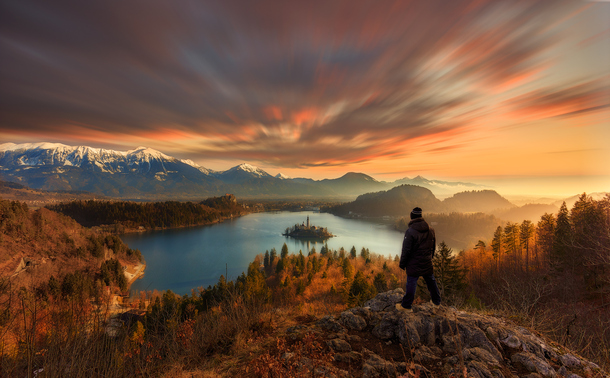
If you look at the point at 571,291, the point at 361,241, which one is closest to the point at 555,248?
the point at 571,291

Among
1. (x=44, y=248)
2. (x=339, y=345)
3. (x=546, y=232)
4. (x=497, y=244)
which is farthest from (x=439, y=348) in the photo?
(x=44, y=248)

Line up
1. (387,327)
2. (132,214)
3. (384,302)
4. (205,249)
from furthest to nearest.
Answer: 1. (132,214)
2. (205,249)
3. (384,302)
4. (387,327)

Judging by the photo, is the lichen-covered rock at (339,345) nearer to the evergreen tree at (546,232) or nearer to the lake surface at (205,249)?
the evergreen tree at (546,232)

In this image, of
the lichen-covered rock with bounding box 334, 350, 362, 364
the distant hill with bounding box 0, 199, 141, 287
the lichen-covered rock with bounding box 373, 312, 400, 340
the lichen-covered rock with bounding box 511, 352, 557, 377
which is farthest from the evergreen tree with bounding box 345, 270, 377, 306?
the distant hill with bounding box 0, 199, 141, 287

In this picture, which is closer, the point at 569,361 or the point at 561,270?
the point at 569,361

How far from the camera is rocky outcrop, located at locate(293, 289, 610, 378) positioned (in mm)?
3805

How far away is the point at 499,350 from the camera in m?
4.30

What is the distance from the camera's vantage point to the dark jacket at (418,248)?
17.6 feet

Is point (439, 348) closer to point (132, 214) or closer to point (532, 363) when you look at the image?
point (532, 363)

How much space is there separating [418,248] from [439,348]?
2.02m

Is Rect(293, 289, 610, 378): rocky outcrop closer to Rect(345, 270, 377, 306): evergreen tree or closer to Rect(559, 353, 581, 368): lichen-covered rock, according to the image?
Rect(559, 353, 581, 368): lichen-covered rock

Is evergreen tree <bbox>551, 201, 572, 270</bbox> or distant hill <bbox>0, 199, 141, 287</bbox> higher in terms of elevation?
evergreen tree <bbox>551, 201, 572, 270</bbox>

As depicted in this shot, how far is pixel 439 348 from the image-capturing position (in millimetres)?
4465

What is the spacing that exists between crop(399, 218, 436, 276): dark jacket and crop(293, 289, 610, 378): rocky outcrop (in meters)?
0.95
